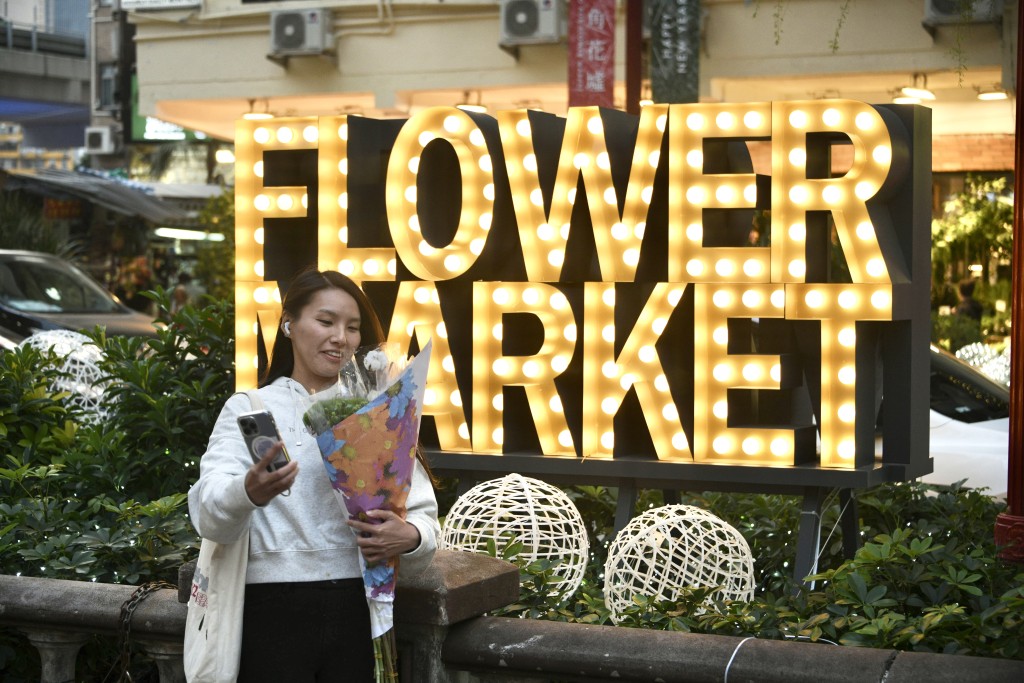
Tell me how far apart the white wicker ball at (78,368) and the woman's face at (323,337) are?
3721mm

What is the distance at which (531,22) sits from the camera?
1573cm

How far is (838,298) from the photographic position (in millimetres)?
6164

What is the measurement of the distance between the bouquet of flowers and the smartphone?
0.50 ft

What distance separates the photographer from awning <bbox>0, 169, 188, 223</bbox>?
83.4 ft

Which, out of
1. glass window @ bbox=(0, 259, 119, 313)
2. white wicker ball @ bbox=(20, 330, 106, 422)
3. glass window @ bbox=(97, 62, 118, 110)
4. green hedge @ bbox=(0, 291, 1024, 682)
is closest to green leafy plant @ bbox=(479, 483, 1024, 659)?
green hedge @ bbox=(0, 291, 1024, 682)

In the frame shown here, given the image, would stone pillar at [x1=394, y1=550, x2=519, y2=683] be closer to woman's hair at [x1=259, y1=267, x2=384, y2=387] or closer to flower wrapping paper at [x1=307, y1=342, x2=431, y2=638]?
flower wrapping paper at [x1=307, y1=342, x2=431, y2=638]

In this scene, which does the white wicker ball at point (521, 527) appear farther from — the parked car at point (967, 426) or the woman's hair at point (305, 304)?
the parked car at point (967, 426)

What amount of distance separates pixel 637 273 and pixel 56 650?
325 cm

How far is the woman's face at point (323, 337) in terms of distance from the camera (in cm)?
367

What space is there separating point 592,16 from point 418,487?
9.99 metres

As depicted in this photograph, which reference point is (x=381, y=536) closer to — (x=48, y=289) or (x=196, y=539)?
(x=196, y=539)

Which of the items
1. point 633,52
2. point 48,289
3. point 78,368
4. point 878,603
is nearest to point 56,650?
point 878,603

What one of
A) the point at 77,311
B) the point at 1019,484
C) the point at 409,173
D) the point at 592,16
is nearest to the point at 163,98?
the point at 77,311

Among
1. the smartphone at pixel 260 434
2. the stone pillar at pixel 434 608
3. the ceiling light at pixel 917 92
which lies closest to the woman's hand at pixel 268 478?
the smartphone at pixel 260 434
